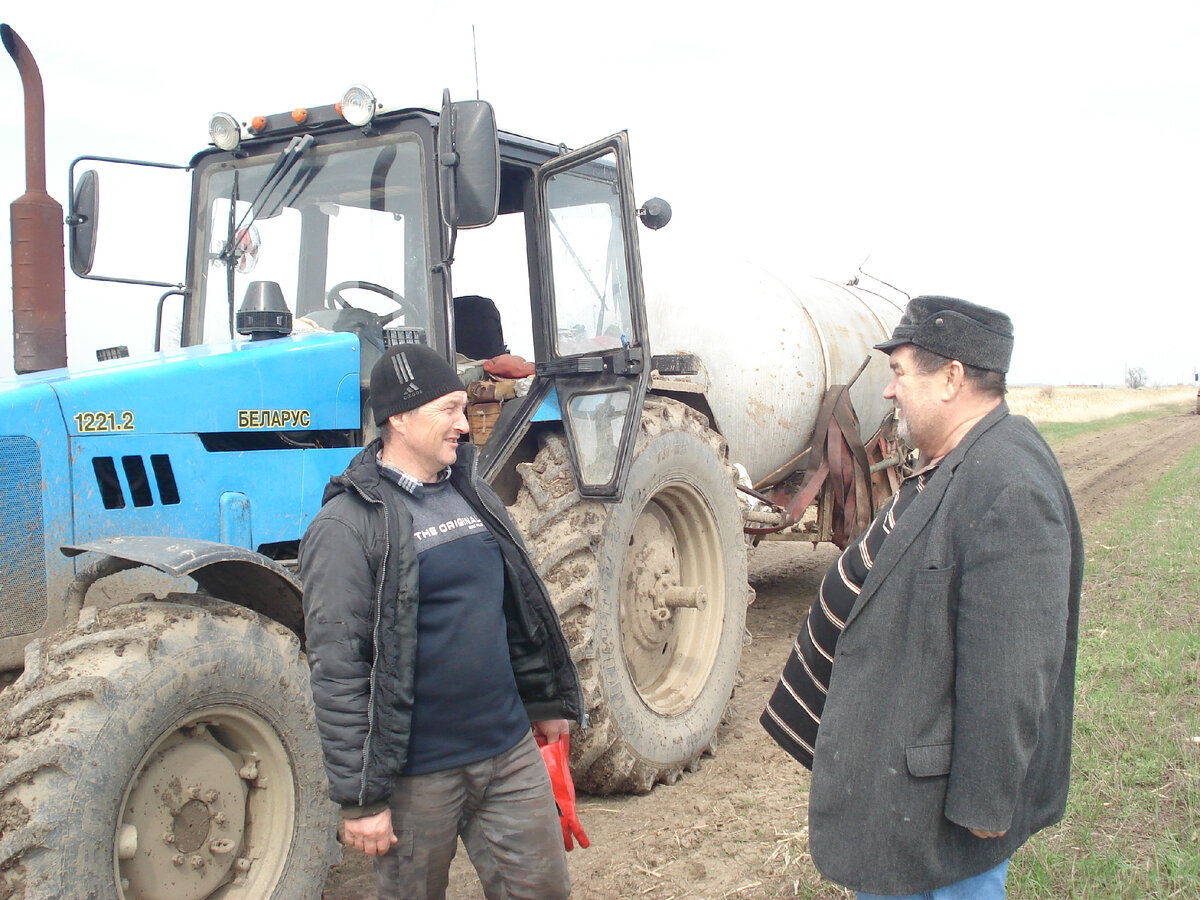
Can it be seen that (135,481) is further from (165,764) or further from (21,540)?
(165,764)

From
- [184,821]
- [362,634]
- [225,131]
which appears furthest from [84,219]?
[362,634]

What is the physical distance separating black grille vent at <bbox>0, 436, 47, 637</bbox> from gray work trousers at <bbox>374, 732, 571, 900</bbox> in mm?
1349

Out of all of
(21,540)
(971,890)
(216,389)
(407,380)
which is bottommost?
(971,890)

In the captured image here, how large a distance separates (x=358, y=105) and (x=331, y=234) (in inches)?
20.6

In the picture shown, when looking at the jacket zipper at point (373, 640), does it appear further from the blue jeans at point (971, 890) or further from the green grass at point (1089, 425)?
the green grass at point (1089, 425)

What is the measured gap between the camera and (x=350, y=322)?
383cm

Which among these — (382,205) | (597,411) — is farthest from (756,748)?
(382,205)

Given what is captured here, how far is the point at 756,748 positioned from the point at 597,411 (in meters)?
1.89

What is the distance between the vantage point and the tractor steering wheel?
12.6 ft

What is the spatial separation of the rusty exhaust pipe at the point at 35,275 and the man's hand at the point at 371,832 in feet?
9.98

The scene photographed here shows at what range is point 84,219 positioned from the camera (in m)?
3.93

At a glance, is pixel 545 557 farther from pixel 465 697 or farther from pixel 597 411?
pixel 465 697

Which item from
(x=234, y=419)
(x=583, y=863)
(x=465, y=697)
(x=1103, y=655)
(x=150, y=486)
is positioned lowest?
(x=583, y=863)

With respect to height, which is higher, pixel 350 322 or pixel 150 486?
pixel 350 322
